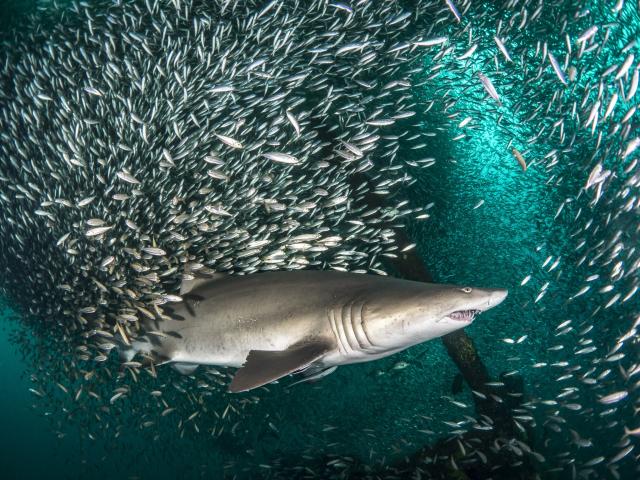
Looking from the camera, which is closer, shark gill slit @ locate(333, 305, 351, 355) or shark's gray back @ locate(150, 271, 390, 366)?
shark gill slit @ locate(333, 305, 351, 355)

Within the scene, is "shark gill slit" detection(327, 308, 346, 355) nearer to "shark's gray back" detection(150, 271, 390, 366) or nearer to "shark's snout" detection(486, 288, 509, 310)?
"shark's gray back" detection(150, 271, 390, 366)

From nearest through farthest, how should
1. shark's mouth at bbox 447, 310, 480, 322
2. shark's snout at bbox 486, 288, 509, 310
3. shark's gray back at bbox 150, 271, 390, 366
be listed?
shark's snout at bbox 486, 288, 509, 310
shark's mouth at bbox 447, 310, 480, 322
shark's gray back at bbox 150, 271, 390, 366

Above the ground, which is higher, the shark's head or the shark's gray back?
the shark's gray back

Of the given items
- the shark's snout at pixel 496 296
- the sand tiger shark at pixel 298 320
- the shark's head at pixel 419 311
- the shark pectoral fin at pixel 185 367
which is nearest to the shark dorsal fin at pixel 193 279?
the sand tiger shark at pixel 298 320

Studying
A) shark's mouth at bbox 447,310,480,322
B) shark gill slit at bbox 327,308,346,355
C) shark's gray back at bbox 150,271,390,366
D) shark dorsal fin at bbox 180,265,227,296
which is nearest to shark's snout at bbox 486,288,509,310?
shark's mouth at bbox 447,310,480,322

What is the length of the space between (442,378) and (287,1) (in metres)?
15.4

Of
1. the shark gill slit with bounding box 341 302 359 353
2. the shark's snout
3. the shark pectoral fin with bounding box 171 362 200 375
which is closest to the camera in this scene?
the shark's snout

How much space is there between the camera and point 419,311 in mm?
3217

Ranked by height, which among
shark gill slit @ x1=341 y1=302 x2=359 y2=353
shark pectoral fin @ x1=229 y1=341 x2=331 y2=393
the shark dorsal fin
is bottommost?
shark pectoral fin @ x1=229 y1=341 x2=331 y2=393

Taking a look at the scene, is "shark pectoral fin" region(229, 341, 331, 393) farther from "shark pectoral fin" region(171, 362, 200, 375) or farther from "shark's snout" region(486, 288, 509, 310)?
"shark pectoral fin" region(171, 362, 200, 375)

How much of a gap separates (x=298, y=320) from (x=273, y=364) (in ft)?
1.98

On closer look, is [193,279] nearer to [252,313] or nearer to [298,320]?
[252,313]

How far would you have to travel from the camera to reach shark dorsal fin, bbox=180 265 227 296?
4707 mm

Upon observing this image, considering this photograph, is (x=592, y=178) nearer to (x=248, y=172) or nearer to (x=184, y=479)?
(x=248, y=172)
